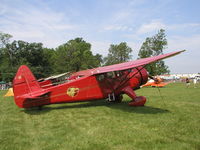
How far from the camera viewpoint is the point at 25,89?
25.4 feet

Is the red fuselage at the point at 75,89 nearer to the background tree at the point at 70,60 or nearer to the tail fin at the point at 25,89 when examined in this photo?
the tail fin at the point at 25,89

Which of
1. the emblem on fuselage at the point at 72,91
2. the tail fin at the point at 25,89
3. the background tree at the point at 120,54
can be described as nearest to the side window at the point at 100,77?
the emblem on fuselage at the point at 72,91

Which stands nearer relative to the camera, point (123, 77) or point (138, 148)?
point (138, 148)

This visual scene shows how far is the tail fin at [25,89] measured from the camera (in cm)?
706

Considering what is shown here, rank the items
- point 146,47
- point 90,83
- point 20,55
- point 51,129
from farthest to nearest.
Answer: point 20,55
point 146,47
point 90,83
point 51,129

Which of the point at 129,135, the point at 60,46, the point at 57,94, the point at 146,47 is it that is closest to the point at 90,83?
the point at 57,94

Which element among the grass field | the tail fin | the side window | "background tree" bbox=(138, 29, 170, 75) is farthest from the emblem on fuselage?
"background tree" bbox=(138, 29, 170, 75)

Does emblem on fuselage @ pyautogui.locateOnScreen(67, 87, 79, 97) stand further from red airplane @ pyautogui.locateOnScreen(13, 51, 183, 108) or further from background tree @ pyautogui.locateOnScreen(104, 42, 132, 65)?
background tree @ pyautogui.locateOnScreen(104, 42, 132, 65)

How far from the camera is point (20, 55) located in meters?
44.5

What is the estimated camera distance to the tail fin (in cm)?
706

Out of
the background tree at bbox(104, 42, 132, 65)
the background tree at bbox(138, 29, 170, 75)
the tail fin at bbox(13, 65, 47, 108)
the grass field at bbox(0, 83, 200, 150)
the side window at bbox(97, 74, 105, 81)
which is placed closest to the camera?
the grass field at bbox(0, 83, 200, 150)

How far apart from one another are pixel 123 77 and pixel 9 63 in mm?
43037

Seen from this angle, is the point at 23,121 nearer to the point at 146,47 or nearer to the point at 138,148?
the point at 138,148

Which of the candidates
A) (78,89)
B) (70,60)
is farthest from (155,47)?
(78,89)
